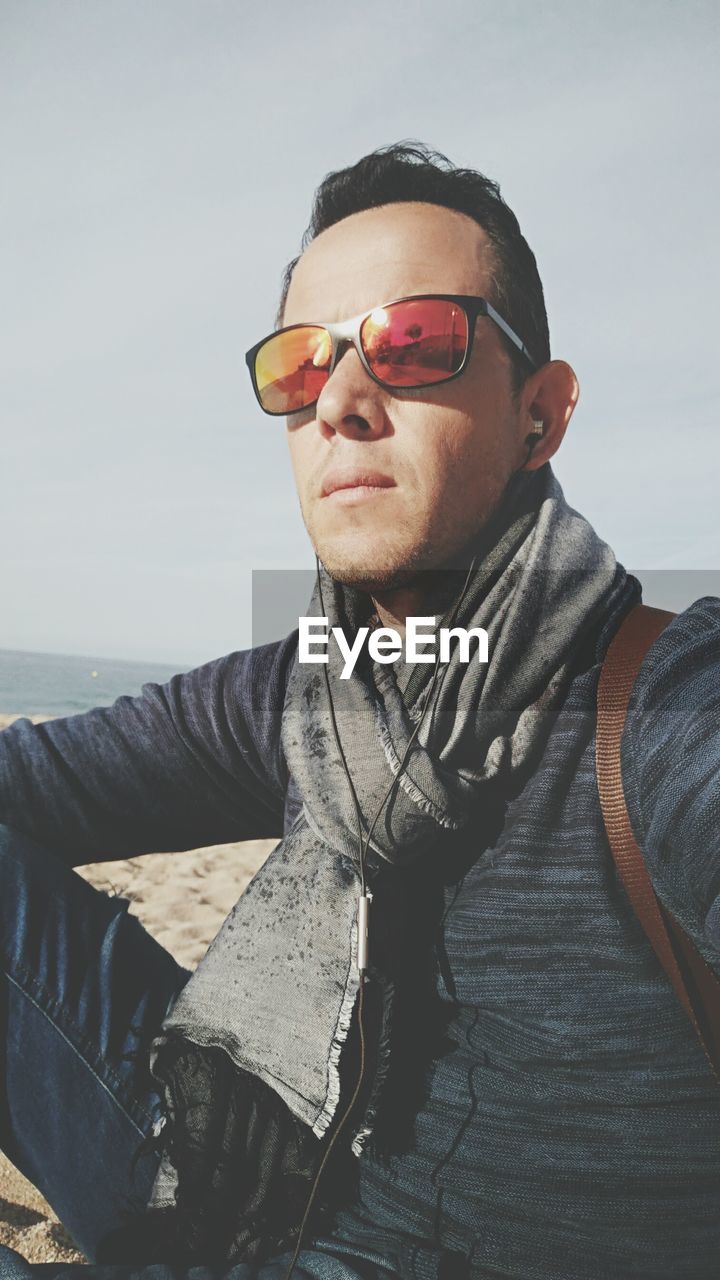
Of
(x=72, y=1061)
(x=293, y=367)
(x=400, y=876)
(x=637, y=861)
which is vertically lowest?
(x=72, y=1061)

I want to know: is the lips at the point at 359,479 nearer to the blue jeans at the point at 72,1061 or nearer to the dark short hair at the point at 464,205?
the dark short hair at the point at 464,205

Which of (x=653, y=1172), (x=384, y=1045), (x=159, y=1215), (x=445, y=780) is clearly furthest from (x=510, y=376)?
(x=159, y=1215)

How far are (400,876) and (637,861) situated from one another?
47cm

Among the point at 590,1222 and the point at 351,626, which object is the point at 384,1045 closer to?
the point at 590,1222

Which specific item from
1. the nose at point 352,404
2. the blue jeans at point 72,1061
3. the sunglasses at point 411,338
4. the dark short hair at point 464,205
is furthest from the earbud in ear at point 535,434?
the blue jeans at point 72,1061

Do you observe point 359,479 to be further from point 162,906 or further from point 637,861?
point 162,906

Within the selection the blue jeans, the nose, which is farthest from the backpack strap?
the blue jeans

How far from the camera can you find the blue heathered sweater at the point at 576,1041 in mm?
1229

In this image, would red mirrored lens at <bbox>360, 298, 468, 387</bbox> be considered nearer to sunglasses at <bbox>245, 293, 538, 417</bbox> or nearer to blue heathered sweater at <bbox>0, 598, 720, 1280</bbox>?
sunglasses at <bbox>245, 293, 538, 417</bbox>

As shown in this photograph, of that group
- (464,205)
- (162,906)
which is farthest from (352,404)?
(162,906)

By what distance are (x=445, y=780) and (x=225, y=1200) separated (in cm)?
83

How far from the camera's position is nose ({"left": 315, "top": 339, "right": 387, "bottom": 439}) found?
1.83 metres

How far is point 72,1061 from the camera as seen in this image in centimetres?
168

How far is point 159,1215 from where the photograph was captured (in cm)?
156
